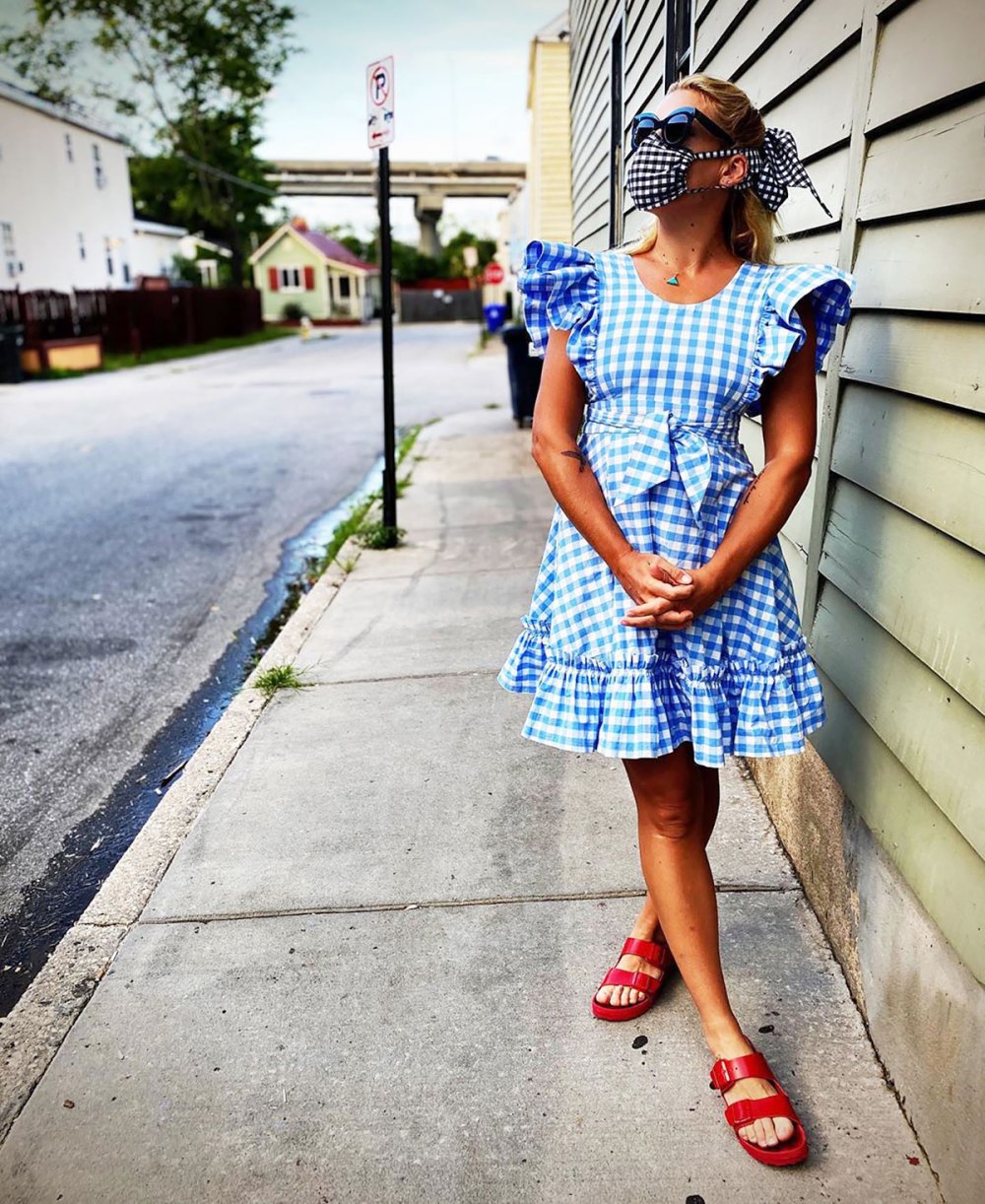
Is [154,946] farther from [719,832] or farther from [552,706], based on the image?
[719,832]

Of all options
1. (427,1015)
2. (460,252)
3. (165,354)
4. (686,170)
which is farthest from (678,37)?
(460,252)

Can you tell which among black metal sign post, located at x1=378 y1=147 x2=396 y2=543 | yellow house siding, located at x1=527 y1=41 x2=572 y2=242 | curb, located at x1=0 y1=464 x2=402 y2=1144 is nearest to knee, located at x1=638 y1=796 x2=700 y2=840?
curb, located at x1=0 y1=464 x2=402 y2=1144

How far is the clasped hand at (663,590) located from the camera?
70.7 inches

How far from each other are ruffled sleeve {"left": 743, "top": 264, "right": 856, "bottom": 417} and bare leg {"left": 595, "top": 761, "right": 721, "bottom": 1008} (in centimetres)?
81

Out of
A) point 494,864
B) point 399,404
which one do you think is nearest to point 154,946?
point 494,864

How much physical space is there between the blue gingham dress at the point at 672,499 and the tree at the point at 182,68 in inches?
1752

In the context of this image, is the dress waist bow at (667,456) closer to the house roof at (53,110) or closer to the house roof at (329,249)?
the house roof at (53,110)

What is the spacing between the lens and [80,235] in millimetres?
33844

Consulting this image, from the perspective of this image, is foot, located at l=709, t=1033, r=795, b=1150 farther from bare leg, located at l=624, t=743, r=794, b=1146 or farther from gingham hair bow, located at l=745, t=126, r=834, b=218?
gingham hair bow, located at l=745, t=126, r=834, b=218

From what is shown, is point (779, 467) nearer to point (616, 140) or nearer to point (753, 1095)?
point (753, 1095)

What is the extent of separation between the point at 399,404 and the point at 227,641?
10274 millimetres

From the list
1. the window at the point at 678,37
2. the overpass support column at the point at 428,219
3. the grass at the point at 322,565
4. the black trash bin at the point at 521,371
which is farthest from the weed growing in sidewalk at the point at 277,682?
the overpass support column at the point at 428,219

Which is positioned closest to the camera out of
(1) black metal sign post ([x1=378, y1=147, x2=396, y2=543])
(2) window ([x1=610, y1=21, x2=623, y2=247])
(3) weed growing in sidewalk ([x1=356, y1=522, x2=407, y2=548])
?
(1) black metal sign post ([x1=378, y1=147, x2=396, y2=543])

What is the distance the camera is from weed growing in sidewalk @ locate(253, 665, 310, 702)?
4125mm
